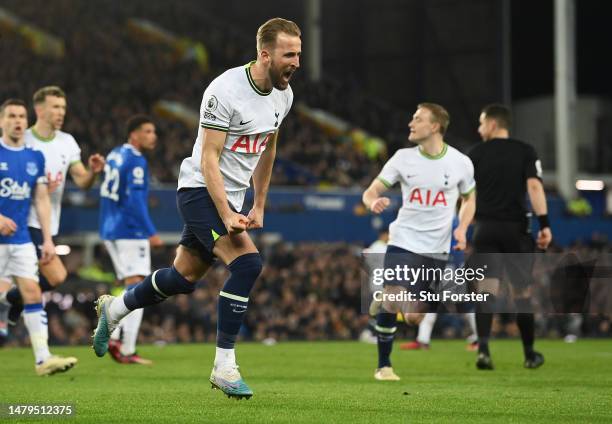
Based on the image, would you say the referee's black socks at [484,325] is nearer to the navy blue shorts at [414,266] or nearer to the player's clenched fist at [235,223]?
the navy blue shorts at [414,266]

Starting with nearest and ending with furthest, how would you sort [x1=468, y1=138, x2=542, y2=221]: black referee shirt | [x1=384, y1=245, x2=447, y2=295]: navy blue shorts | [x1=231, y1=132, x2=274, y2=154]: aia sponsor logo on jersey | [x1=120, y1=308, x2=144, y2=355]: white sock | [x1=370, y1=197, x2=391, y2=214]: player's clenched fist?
[x1=231, y1=132, x2=274, y2=154]: aia sponsor logo on jersey < [x1=370, y1=197, x2=391, y2=214]: player's clenched fist < [x1=384, y1=245, x2=447, y2=295]: navy blue shorts < [x1=468, y1=138, x2=542, y2=221]: black referee shirt < [x1=120, y1=308, x2=144, y2=355]: white sock

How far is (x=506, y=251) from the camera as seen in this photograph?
35.0 feet

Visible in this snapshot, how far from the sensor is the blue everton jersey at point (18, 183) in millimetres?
9523

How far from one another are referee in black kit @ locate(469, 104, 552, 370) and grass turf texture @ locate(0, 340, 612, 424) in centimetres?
56

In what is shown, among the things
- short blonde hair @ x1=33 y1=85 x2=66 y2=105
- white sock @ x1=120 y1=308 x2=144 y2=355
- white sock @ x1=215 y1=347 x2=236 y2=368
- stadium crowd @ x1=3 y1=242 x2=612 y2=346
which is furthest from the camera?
stadium crowd @ x1=3 y1=242 x2=612 y2=346

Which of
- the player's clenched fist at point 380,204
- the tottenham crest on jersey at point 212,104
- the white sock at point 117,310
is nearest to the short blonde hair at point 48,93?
the player's clenched fist at point 380,204

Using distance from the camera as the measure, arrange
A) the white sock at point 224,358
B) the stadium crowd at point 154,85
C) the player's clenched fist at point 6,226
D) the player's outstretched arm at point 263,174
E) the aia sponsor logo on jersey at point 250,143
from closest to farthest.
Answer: the white sock at point 224,358
the aia sponsor logo on jersey at point 250,143
the player's outstretched arm at point 263,174
the player's clenched fist at point 6,226
the stadium crowd at point 154,85

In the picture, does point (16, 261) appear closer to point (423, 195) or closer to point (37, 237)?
point (37, 237)

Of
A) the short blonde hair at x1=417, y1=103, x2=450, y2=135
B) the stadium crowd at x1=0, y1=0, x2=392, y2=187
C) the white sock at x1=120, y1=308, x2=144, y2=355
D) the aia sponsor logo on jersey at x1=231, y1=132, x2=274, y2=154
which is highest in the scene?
the stadium crowd at x1=0, y1=0, x2=392, y2=187

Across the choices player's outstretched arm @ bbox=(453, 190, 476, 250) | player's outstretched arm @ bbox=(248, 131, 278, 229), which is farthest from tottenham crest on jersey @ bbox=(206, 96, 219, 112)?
player's outstretched arm @ bbox=(453, 190, 476, 250)

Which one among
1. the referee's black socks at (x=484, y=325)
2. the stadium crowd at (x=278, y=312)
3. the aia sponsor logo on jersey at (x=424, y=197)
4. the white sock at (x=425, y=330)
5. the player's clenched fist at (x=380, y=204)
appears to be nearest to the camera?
the player's clenched fist at (x=380, y=204)

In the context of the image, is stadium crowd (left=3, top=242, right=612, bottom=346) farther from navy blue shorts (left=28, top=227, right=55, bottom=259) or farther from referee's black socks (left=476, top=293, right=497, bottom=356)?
navy blue shorts (left=28, top=227, right=55, bottom=259)

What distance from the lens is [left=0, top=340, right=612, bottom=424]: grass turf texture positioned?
630 centimetres

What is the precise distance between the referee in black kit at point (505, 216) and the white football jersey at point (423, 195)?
103 centimetres
